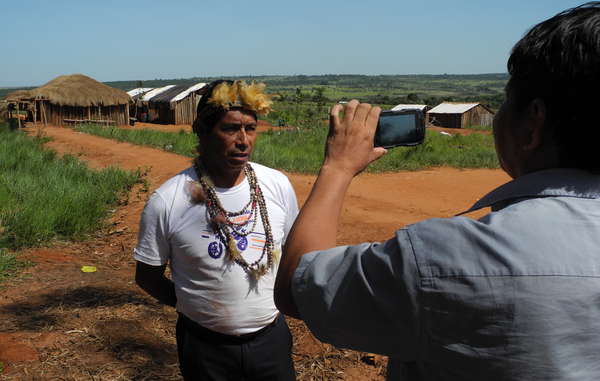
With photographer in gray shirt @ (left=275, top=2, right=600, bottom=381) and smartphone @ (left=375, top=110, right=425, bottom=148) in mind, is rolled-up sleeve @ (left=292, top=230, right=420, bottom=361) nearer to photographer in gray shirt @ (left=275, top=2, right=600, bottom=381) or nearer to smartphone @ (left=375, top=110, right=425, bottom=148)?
photographer in gray shirt @ (left=275, top=2, right=600, bottom=381)

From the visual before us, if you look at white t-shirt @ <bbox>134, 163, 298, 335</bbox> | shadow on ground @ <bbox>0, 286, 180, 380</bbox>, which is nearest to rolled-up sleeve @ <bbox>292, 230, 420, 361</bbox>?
white t-shirt @ <bbox>134, 163, 298, 335</bbox>

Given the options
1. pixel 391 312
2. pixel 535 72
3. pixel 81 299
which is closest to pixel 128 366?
pixel 81 299

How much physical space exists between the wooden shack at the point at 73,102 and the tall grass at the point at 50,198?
1863 centimetres

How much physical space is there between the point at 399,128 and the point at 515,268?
1.93 ft

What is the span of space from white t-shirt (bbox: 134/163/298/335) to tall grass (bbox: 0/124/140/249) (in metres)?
4.62

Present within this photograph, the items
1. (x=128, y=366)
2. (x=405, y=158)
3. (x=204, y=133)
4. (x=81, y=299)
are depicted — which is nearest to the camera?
(x=204, y=133)

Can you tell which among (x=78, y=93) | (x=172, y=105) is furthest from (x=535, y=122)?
(x=172, y=105)

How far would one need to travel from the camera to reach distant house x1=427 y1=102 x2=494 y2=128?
3917 centimetres

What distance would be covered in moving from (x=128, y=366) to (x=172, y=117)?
31.9 meters

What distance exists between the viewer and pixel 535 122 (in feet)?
3.50

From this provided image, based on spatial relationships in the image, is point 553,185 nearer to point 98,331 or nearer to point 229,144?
point 229,144

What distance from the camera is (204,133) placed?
2.67 m

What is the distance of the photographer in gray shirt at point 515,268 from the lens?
3.03 feet

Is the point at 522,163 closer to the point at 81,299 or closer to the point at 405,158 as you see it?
the point at 81,299
